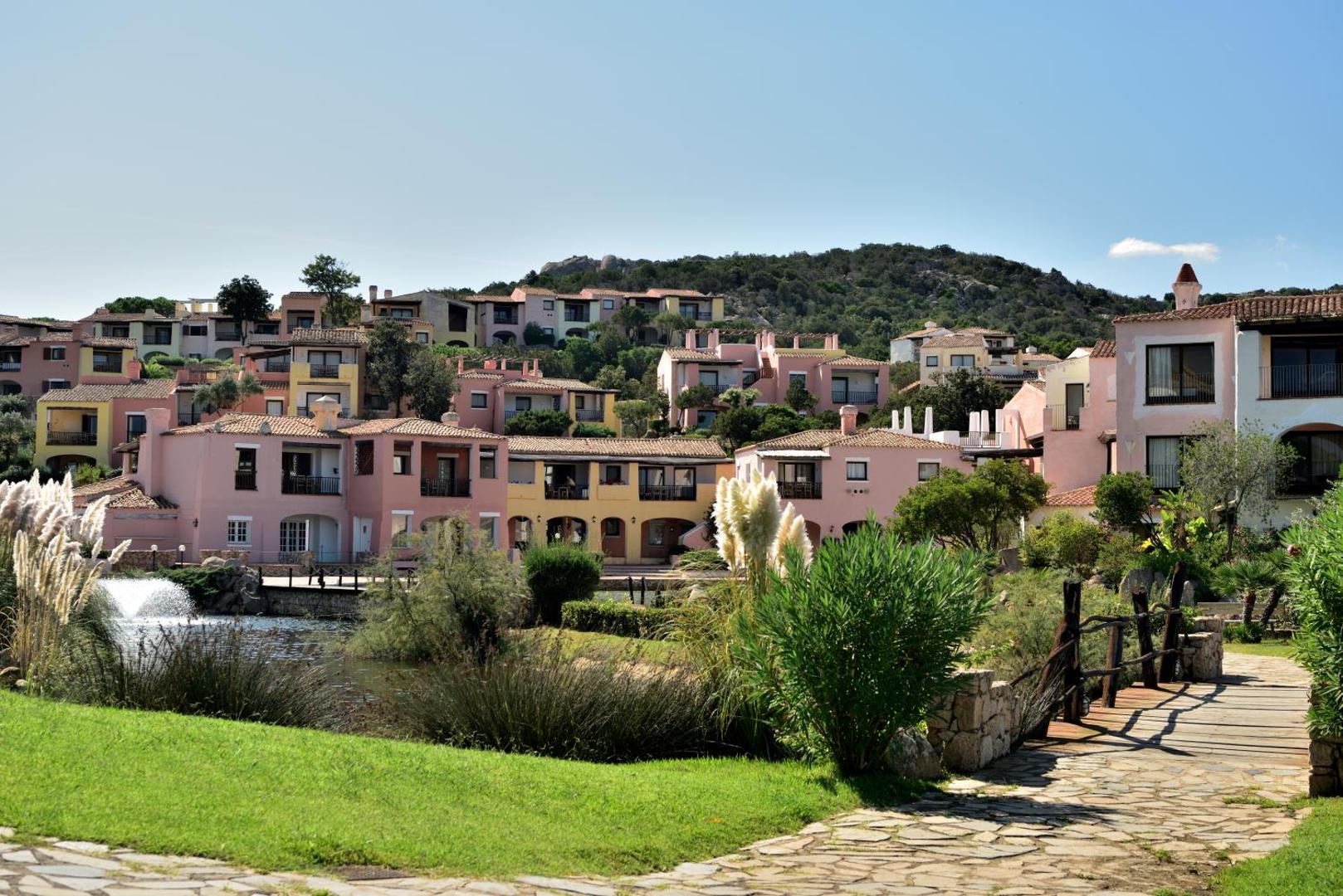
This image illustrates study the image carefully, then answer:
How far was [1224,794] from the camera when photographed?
1128 cm

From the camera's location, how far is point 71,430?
75.6m

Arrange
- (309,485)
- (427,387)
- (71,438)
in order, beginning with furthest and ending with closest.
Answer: (427,387) < (71,438) < (309,485)

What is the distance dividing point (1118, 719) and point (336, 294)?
3798 inches

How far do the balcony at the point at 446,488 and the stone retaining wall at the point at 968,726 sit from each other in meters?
48.3

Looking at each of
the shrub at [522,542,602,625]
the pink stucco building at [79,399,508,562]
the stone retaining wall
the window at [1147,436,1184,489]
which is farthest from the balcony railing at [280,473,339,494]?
the stone retaining wall

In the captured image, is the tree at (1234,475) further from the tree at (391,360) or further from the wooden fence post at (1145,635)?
the tree at (391,360)

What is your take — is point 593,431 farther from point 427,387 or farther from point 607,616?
point 607,616

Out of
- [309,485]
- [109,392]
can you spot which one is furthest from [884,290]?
[309,485]

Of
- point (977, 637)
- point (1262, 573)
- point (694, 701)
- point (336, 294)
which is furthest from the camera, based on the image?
point (336, 294)

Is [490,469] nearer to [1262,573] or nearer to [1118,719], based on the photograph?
[1262,573]

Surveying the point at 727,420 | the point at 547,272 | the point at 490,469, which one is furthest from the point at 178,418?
the point at 547,272

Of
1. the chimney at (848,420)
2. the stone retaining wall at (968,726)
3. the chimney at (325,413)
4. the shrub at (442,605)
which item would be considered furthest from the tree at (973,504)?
the stone retaining wall at (968,726)

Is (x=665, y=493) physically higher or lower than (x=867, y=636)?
higher

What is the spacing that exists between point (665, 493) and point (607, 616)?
34.0 m
